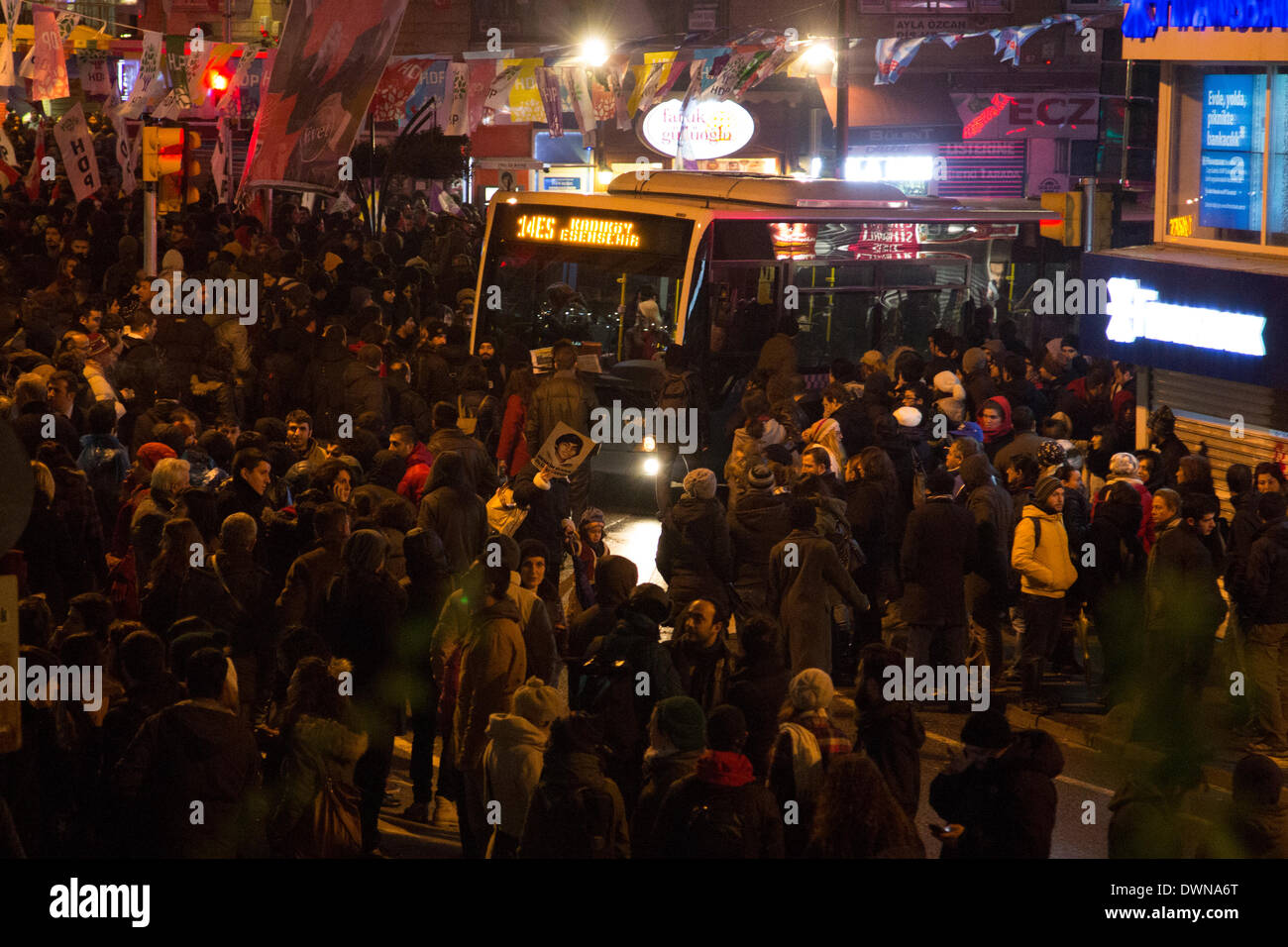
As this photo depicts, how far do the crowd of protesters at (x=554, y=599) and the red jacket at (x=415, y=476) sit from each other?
4cm

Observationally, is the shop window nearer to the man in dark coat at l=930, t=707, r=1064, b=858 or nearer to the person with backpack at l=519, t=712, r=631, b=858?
the man in dark coat at l=930, t=707, r=1064, b=858

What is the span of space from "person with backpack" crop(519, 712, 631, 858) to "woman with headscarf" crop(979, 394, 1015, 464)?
731 centimetres

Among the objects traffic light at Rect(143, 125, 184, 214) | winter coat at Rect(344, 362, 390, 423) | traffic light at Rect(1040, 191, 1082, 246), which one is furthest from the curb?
traffic light at Rect(143, 125, 184, 214)

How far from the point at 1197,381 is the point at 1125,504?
3675mm

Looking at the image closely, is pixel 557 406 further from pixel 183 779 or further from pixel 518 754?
pixel 183 779

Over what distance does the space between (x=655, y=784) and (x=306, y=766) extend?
1.33 meters

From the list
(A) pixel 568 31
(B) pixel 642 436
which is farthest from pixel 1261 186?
(A) pixel 568 31

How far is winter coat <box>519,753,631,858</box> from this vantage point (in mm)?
5781

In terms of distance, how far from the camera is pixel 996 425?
12.6 metres

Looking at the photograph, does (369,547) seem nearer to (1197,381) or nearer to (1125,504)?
(1125,504)

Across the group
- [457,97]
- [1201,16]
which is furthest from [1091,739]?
[457,97]

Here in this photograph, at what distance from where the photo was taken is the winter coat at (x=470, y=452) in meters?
10.9

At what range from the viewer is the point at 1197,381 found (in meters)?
13.3
